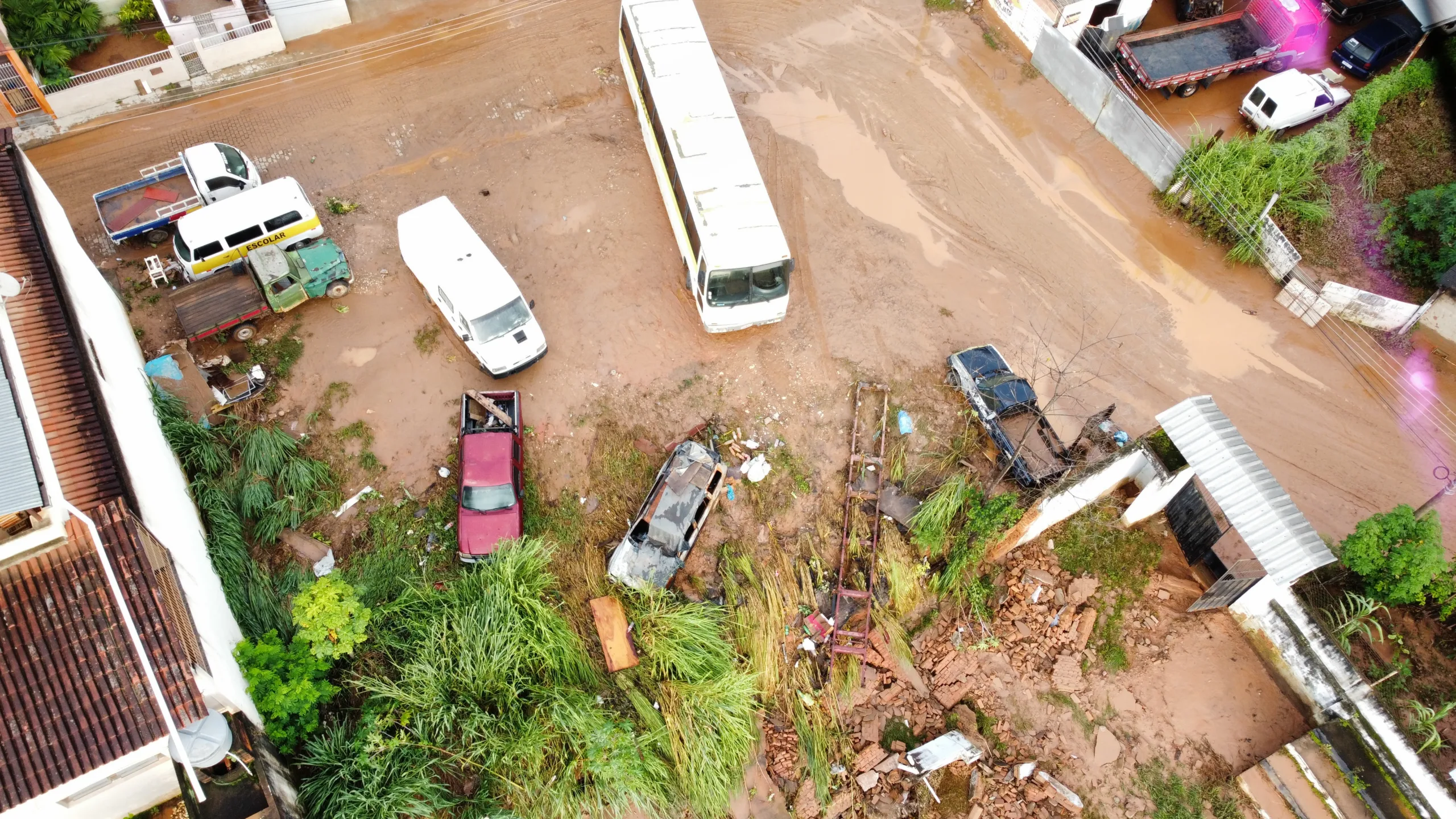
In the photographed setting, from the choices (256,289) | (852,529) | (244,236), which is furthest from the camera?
(244,236)

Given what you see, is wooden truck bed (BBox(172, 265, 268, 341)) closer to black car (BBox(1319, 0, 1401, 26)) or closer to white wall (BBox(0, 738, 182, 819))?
white wall (BBox(0, 738, 182, 819))

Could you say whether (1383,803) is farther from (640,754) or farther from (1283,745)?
(640,754)

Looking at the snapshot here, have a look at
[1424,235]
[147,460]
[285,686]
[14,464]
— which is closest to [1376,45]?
[1424,235]

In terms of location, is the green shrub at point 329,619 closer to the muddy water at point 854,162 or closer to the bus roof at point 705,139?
the bus roof at point 705,139

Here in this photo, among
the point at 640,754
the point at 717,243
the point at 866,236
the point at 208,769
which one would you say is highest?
the point at 717,243

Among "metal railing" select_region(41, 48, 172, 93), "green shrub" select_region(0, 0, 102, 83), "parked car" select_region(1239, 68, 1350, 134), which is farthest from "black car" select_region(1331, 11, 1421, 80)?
"green shrub" select_region(0, 0, 102, 83)

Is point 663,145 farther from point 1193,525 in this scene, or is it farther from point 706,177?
point 1193,525

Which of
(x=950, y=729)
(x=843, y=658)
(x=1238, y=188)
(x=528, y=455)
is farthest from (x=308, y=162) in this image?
(x=1238, y=188)
